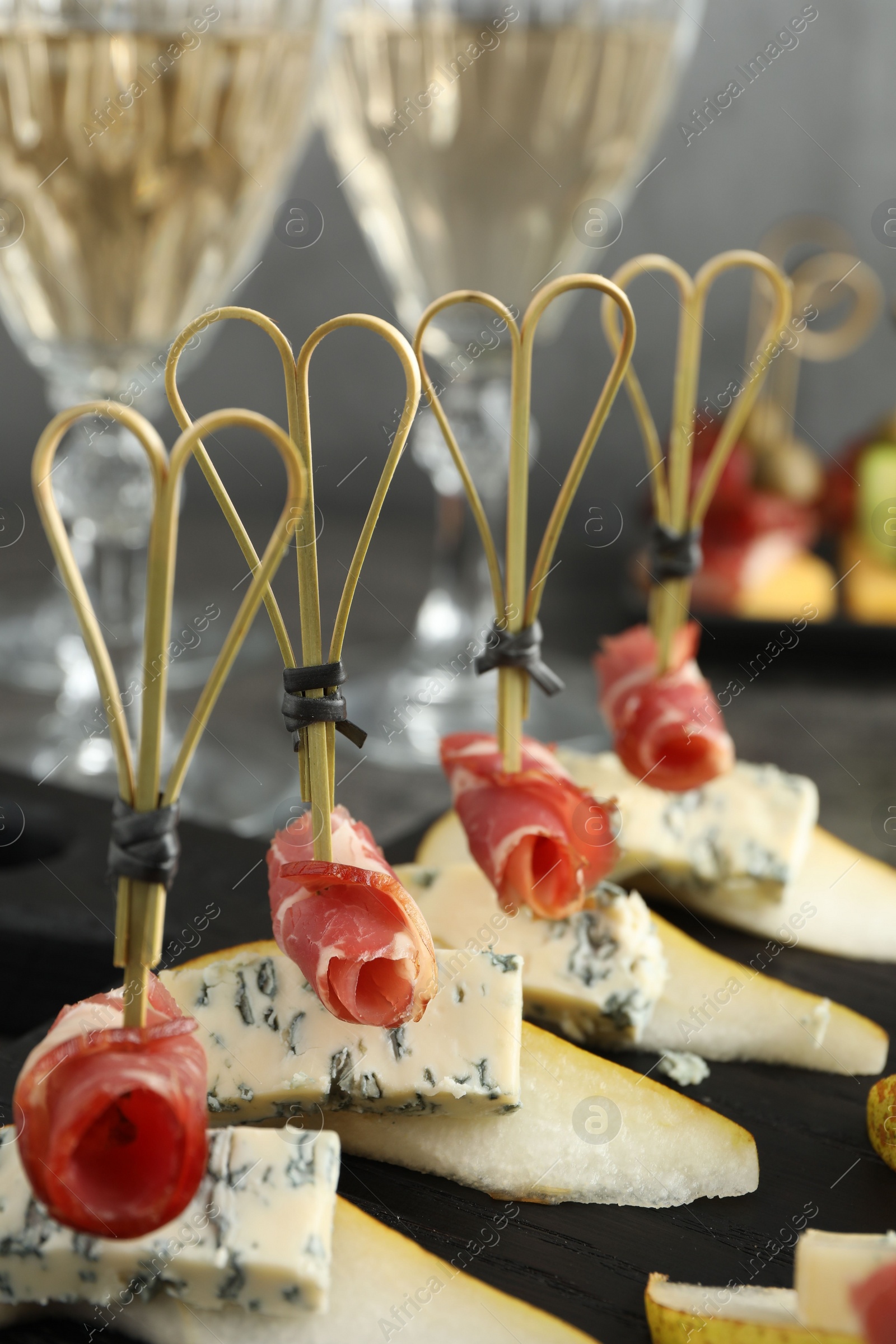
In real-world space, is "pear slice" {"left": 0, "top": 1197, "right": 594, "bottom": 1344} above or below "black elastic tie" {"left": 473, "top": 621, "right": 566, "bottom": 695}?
below

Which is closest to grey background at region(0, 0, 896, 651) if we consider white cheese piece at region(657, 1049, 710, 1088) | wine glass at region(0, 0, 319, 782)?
wine glass at region(0, 0, 319, 782)

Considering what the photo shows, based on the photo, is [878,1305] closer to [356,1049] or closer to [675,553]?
[356,1049]

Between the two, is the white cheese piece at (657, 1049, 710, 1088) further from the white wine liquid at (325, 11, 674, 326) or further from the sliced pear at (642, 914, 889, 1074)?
the white wine liquid at (325, 11, 674, 326)

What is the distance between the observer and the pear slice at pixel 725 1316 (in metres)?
0.46

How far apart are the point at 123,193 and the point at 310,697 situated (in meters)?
0.60

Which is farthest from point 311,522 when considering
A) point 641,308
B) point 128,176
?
point 641,308

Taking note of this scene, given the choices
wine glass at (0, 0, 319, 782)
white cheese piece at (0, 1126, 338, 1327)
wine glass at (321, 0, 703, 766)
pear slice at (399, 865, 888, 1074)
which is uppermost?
wine glass at (321, 0, 703, 766)

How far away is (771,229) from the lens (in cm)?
182

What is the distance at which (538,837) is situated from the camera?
0.66m

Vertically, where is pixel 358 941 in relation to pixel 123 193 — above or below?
below

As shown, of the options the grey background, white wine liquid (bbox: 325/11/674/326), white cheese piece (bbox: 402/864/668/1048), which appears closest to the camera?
white cheese piece (bbox: 402/864/668/1048)

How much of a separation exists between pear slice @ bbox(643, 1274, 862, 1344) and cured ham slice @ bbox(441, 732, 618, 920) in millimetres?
201

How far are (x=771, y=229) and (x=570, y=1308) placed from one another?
5.36 feet

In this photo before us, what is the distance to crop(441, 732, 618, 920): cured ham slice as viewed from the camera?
0.65 metres
